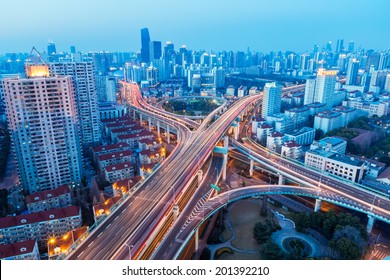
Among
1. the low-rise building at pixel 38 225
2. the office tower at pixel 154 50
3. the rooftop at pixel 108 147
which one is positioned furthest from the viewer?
the office tower at pixel 154 50

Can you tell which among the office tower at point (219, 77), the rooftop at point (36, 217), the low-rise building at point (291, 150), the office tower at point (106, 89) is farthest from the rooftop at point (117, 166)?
the office tower at point (219, 77)

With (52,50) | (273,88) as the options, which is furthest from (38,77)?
(52,50)

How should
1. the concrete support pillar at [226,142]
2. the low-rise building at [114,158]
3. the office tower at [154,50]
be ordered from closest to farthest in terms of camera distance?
the low-rise building at [114,158], the concrete support pillar at [226,142], the office tower at [154,50]

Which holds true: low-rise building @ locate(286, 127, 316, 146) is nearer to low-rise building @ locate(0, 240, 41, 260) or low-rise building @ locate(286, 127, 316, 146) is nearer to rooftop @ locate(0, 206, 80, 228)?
rooftop @ locate(0, 206, 80, 228)

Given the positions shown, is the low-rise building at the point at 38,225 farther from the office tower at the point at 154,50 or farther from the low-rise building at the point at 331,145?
the office tower at the point at 154,50

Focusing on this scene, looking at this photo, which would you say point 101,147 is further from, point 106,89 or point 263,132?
point 106,89

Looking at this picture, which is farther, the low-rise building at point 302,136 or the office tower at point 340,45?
the office tower at point 340,45

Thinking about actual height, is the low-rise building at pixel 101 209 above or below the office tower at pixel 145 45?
below
